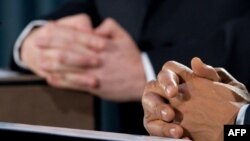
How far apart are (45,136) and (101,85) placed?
855mm

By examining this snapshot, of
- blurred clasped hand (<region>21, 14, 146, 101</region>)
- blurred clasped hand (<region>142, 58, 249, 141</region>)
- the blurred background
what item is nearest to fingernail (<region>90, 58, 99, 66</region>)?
blurred clasped hand (<region>21, 14, 146, 101</region>)

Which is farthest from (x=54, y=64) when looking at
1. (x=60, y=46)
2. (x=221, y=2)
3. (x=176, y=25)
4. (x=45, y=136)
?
(x=45, y=136)

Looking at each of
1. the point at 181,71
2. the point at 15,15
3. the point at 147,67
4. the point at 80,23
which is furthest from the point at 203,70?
the point at 15,15

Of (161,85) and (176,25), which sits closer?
(161,85)

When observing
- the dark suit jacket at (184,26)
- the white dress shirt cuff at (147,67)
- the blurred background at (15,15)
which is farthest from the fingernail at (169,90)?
the blurred background at (15,15)

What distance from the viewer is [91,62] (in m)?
1.21

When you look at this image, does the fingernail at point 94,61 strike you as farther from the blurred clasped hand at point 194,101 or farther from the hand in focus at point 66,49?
the blurred clasped hand at point 194,101

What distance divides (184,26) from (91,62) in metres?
0.23

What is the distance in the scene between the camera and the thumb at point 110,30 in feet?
4.09

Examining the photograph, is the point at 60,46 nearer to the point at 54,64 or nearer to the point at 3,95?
the point at 54,64

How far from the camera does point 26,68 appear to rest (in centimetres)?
127

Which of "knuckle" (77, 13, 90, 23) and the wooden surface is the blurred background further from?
the wooden surface

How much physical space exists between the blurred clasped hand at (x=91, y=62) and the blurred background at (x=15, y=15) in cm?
40

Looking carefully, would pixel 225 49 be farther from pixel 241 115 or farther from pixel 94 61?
pixel 241 115
